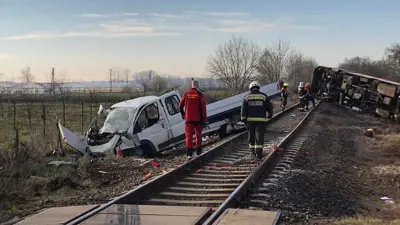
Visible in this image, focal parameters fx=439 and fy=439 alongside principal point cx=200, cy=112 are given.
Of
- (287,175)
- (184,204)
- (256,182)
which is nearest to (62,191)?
(184,204)

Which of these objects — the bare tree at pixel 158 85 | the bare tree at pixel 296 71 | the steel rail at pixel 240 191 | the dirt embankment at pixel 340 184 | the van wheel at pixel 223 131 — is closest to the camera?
the steel rail at pixel 240 191

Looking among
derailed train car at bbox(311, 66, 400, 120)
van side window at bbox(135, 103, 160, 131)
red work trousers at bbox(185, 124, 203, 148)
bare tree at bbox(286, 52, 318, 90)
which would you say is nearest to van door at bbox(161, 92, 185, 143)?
van side window at bbox(135, 103, 160, 131)

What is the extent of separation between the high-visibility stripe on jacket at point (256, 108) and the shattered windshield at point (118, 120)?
450cm

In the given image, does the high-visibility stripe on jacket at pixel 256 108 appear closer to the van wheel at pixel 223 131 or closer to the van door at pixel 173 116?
the van door at pixel 173 116

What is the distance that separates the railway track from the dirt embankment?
652 mm

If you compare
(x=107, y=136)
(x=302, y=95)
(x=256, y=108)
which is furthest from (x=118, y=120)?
(x=302, y=95)

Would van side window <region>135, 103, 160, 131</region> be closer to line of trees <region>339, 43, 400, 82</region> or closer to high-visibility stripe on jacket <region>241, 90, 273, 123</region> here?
high-visibility stripe on jacket <region>241, 90, 273, 123</region>

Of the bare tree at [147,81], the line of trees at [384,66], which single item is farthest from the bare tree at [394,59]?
the bare tree at [147,81]

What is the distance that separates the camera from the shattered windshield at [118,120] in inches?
535

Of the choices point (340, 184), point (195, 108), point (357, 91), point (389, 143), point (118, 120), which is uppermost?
point (357, 91)

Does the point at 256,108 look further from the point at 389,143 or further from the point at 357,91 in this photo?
the point at 357,91

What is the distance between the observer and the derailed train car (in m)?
23.8

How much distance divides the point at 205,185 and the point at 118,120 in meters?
6.55

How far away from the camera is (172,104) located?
14695mm
